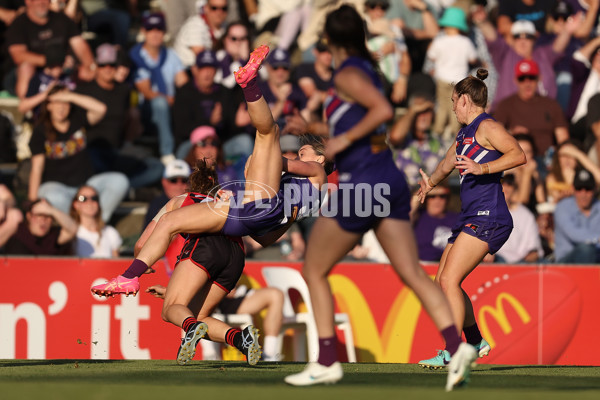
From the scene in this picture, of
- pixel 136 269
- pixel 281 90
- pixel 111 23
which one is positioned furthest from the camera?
pixel 111 23

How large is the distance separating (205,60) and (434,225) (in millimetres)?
3863

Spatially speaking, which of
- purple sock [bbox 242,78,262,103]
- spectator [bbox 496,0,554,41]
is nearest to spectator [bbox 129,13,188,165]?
spectator [bbox 496,0,554,41]

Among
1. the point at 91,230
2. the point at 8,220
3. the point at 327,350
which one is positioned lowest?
the point at 327,350

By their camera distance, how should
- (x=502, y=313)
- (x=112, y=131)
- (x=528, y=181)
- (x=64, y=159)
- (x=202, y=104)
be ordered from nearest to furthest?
(x=502, y=313), (x=64, y=159), (x=528, y=181), (x=112, y=131), (x=202, y=104)

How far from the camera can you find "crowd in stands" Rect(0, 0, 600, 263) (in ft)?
41.4

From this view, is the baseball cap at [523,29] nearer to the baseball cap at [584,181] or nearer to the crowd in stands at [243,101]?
the crowd in stands at [243,101]

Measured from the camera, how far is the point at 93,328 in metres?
11.3

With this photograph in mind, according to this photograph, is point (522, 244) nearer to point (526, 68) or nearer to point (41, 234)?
point (526, 68)

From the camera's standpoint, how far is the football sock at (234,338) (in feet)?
28.0

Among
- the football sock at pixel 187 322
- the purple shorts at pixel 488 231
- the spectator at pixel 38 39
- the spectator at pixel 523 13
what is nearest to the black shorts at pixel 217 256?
the football sock at pixel 187 322

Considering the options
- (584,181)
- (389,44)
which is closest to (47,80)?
(389,44)

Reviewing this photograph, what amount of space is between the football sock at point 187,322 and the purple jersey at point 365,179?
7.11 ft

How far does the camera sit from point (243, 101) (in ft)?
47.4

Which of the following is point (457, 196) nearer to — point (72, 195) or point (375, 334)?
point (375, 334)
